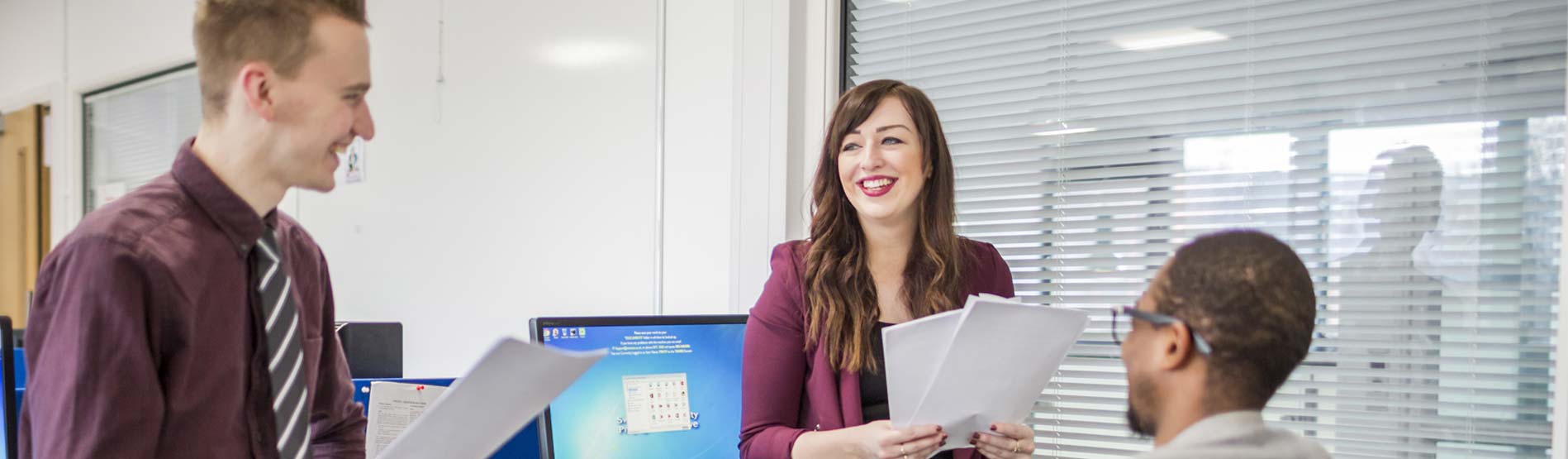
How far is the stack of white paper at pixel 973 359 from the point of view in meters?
1.38

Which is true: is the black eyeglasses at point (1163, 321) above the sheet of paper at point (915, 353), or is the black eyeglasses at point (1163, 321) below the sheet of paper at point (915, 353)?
above

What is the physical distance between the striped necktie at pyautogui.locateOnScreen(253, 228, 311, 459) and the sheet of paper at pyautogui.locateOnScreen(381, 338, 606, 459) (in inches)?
3.6

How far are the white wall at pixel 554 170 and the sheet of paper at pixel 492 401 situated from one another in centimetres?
146

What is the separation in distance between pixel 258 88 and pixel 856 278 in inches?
39.5

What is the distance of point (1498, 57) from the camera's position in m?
1.87

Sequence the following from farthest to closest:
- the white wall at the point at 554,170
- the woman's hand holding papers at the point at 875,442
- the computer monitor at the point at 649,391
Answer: the white wall at the point at 554,170
the computer monitor at the point at 649,391
the woman's hand holding papers at the point at 875,442

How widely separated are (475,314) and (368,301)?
0.72 meters

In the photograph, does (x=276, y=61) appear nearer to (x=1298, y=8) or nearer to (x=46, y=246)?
(x=1298, y=8)

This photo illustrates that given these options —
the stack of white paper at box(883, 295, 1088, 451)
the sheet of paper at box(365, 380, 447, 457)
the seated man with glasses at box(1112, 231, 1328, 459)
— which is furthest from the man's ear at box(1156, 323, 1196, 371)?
the sheet of paper at box(365, 380, 447, 457)

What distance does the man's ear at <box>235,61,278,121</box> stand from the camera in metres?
1.07

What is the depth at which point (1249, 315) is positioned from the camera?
3.32 feet

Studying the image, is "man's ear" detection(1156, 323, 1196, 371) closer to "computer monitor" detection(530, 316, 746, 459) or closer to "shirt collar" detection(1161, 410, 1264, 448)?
"shirt collar" detection(1161, 410, 1264, 448)

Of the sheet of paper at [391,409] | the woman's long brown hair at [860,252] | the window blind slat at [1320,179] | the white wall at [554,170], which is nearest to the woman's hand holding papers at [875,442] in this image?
the woman's long brown hair at [860,252]

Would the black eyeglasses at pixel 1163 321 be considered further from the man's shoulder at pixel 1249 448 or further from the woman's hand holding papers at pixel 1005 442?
the woman's hand holding papers at pixel 1005 442
